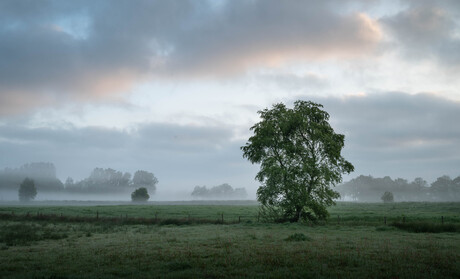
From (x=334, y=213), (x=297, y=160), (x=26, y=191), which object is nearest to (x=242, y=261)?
(x=297, y=160)

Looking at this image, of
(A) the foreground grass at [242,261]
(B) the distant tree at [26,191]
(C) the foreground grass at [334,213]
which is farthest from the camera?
(B) the distant tree at [26,191]

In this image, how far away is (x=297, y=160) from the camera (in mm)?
42938

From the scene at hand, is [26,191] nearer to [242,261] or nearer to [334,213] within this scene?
[334,213]

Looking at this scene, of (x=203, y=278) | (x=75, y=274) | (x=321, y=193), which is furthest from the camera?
(x=321, y=193)

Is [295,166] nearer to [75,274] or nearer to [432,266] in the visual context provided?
[432,266]

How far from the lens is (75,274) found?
13.6 meters

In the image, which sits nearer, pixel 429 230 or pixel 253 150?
pixel 429 230

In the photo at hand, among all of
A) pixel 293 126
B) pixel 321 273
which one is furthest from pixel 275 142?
pixel 321 273

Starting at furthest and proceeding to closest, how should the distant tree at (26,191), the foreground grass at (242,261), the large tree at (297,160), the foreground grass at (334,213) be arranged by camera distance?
the distant tree at (26,191), the foreground grass at (334,213), the large tree at (297,160), the foreground grass at (242,261)

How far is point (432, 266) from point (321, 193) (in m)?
27.4

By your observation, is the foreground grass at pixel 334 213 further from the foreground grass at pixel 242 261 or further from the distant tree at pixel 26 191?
the distant tree at pixel 26 191

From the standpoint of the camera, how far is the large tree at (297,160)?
4128cm

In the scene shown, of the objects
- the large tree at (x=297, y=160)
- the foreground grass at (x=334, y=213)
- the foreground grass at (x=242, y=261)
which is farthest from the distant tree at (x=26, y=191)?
the foreground grass at (x=242, y=261)

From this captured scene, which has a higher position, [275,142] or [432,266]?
[275,142]
